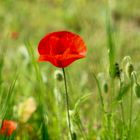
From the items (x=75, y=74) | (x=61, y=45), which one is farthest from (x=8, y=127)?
(x=75, y=74)

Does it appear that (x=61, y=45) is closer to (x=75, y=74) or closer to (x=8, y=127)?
(x=8, y=127)

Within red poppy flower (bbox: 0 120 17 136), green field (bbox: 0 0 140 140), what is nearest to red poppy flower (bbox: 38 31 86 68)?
green field (bbox: 0 0 140 140)

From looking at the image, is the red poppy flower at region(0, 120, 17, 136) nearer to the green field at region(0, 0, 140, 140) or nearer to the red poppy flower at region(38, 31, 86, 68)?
the green field at region(0, 0, 140, 140)

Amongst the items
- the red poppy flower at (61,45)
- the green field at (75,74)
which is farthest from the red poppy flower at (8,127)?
the red poppy flower at (61,45)

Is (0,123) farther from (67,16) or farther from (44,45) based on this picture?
(67,16)

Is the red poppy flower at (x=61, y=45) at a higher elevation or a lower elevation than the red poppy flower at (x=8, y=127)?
higher

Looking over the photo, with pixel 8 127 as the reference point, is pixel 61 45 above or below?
above

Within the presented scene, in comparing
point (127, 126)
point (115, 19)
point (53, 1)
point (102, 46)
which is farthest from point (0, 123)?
point (53, 1)

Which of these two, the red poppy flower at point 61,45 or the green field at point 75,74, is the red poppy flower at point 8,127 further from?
the red poppy flower at point 61,45
